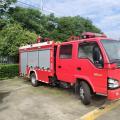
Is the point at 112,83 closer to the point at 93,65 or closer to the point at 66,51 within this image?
the point at 93,65

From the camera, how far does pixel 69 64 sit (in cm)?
1071

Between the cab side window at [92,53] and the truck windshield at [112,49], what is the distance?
0.30 m

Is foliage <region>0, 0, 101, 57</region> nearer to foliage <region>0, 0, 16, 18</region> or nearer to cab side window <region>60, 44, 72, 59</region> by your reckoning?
foliage <region>0, 0, 16, 18</region>

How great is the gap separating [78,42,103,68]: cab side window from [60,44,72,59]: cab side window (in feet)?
2.37

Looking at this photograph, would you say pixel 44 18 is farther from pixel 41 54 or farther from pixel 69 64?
pixel 69 64

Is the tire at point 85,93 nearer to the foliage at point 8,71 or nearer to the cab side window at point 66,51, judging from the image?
the cab side window at point 66,51

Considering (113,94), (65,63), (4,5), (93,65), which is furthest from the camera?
(4,5)

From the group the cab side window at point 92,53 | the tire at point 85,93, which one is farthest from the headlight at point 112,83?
the tire at point 85,93

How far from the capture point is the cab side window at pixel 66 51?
1074cm

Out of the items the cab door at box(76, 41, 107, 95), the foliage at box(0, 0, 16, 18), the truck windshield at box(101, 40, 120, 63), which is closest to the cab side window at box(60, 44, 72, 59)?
the cab door at box(76, 41, 107, 95)

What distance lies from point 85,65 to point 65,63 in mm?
1506

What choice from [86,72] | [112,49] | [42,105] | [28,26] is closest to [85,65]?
[86,72]

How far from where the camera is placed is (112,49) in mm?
9359

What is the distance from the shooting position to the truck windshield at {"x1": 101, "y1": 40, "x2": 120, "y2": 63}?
8984mm
